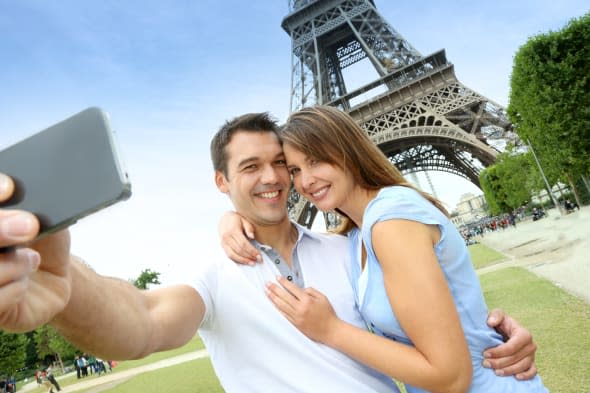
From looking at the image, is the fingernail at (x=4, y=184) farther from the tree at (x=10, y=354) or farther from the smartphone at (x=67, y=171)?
the tree at (x=10, y=354)

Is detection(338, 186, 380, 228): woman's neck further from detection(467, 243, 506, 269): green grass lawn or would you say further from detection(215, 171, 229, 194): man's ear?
detection(467, 243, 506, 269): green grass lawn

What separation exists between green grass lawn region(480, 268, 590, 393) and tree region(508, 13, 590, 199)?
417 inches

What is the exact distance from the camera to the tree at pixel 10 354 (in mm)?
18703

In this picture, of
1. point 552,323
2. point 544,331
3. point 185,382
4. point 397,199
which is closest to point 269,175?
point 397,199

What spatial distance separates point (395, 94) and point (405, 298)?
86.3 ft

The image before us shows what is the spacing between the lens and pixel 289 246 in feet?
7.75

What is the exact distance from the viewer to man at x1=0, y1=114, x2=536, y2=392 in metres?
0.90

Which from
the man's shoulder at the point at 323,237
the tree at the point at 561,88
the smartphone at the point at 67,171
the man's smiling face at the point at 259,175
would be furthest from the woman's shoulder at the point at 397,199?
the tree at the point at 561,88

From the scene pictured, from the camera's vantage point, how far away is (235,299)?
1876 mm

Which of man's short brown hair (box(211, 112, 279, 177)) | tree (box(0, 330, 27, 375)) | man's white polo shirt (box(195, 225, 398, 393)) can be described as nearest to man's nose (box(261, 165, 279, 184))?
man's short brown hair (box(211, 112, 279, 177))

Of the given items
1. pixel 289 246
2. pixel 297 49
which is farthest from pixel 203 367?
pixel 297 49

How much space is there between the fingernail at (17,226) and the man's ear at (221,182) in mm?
1934

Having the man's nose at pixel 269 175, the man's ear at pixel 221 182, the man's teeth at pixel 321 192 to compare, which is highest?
the man's ear at pixel 221 182

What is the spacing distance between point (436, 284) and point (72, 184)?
127cm
